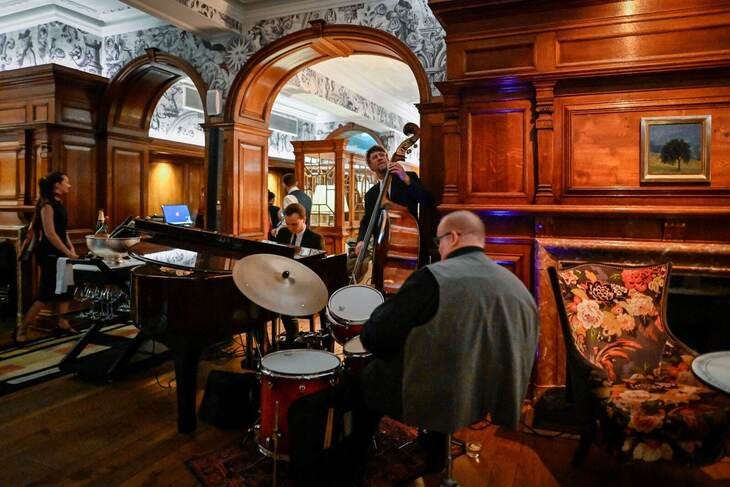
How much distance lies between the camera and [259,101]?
5117 millimetres

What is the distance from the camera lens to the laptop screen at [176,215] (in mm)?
7073

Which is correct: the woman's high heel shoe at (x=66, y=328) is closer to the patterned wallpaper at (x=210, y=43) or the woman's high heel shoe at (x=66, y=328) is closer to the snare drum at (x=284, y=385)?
the patterned wallpaper at (x=210, y=43)

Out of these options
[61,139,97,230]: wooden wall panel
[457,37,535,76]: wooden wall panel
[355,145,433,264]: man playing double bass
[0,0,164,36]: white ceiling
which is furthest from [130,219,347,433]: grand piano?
[0,0,164,36]: white ceiling

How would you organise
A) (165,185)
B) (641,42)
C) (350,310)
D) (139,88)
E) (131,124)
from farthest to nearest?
(165,185), (131,124), (139,88), (641,42), (350,310)

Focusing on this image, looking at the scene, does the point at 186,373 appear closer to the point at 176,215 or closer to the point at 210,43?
the point at 210,43

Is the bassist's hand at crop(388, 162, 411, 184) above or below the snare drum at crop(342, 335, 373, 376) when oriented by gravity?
above

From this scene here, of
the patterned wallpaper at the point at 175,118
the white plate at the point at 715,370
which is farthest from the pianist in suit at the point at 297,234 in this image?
the patterned wallpaper at the point at 175,118

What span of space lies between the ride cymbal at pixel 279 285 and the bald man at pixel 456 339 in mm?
512

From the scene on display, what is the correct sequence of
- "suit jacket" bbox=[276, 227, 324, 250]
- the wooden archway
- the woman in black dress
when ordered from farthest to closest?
the wooden archway < the woman in black dress < "suit jacket" bbox=[276, 227, 324, 250]

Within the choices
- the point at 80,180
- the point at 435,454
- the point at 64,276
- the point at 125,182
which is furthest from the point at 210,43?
the point at 435,454

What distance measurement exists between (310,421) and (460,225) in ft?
3.09

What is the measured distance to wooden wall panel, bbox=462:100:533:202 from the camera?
3170 mm

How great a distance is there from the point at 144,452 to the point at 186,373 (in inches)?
15.8

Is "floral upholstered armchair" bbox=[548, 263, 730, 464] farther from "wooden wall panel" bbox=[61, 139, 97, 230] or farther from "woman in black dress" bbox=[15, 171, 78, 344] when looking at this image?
"wooden wall panel" bbox=[61, 139, 97, 230]
